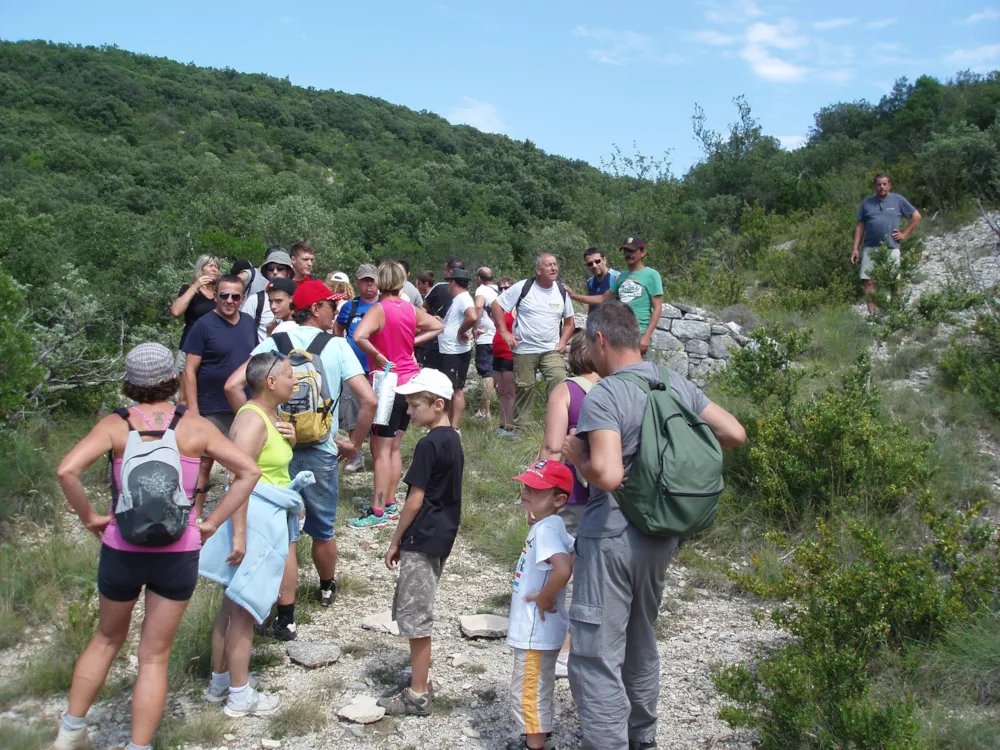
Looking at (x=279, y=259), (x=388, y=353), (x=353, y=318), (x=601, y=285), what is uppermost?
(x=601, y=285)

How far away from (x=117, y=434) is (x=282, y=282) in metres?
2.35

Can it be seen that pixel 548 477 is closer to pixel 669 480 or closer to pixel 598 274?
pixel 669 480

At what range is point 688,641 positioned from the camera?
415cm

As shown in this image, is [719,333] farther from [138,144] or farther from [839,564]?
[138,144]

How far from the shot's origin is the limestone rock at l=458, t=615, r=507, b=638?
4.20 meters

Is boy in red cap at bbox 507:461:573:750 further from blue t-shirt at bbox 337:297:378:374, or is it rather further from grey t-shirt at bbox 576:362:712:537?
blue t-shirt at bbox 337:297:378:374

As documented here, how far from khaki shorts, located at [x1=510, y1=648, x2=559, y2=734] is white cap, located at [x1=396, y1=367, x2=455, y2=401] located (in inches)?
42.9

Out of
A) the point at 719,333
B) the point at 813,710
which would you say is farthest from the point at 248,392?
the point at 719,333

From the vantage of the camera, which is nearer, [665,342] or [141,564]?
[141,564]

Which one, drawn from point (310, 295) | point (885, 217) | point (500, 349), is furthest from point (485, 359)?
point (885, 217)

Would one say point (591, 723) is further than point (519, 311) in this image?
No

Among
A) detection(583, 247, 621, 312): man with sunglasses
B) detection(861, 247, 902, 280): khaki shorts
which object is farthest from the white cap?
detection(861, 247, 902, 280): khaki shorts

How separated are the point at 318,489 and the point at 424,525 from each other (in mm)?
1082

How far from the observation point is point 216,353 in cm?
479
